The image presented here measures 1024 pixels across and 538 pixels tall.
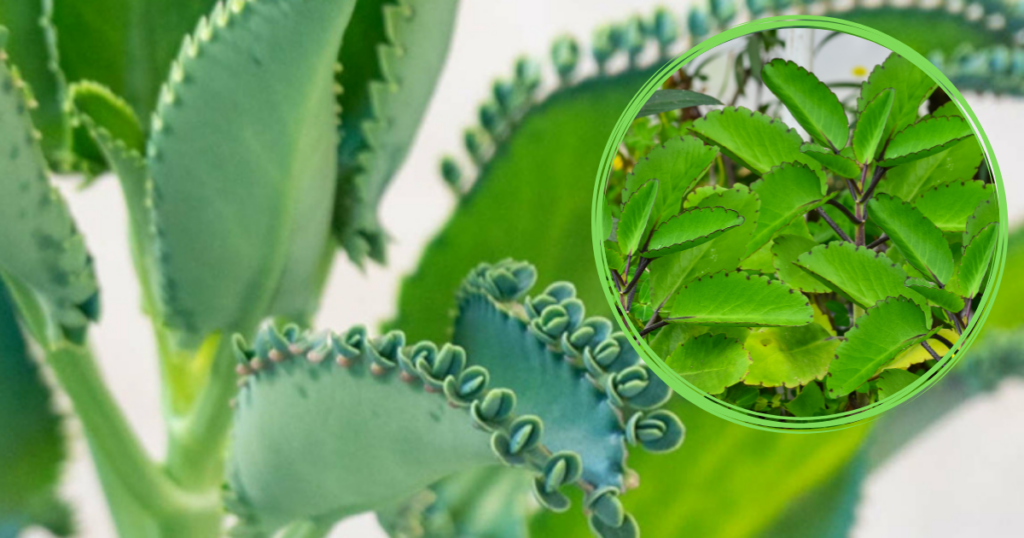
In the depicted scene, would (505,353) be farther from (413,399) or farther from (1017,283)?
(1017,283)

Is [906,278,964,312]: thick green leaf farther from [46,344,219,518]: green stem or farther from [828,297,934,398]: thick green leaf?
[46,344,219,518]: green stem

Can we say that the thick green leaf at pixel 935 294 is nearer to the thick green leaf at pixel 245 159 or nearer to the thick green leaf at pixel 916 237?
the thick green leaf at pixel 916 237

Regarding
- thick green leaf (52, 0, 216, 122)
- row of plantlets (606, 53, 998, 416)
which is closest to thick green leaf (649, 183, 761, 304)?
row of plantlets (606, 53, 998, 416)

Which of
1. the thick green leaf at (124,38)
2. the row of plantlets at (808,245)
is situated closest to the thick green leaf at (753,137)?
the row of plantlets at (808,245)

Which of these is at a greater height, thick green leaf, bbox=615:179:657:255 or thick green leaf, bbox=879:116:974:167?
thick green leaf, bbox=879:116:974:167

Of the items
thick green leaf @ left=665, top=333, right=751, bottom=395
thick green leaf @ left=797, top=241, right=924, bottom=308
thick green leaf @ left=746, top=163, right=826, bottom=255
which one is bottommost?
thick green leaf @ left=665, top=333, right=751, bottom=395
